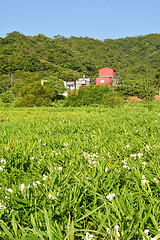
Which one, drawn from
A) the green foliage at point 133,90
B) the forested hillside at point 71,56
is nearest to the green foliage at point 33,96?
the green foliage at point 133,90

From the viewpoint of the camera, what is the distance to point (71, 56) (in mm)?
104750

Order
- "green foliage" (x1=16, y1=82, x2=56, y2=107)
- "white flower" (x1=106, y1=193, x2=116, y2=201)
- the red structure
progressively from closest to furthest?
1. "white flower" (x1=106, y1=193, x2=116, y2=201)
2. "green foliage" (x1=16, y1=82, x2=56, y2=107)
3. the red structure

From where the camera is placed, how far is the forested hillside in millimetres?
69750

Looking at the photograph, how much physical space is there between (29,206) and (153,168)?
3.76 ft

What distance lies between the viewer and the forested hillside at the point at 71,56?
69750mm

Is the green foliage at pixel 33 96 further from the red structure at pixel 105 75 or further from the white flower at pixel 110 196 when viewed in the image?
the red structure at pixel 105 75

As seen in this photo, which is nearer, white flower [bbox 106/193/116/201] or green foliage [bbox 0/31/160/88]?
white flower [bbox 106/193/116/201]

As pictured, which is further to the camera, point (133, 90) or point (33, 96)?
point (33, 96)

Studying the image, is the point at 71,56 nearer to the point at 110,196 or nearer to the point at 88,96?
the point at 88,96

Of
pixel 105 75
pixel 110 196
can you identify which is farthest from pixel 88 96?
pixel 105 75

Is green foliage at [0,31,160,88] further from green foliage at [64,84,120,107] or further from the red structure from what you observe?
green foliage at [64,84,120,107]

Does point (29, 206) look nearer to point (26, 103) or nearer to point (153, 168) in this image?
point (153, 168)

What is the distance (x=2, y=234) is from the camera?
3.86 ft

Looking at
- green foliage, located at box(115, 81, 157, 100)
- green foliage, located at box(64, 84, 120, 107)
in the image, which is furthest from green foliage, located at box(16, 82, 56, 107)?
green foliage, located at box(115, 81, 157, 100)
